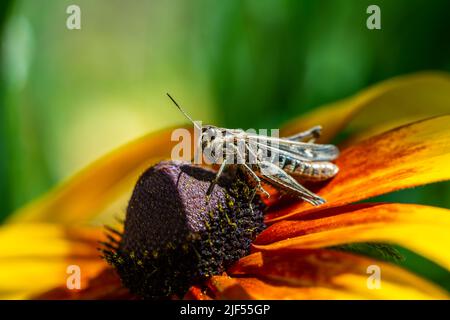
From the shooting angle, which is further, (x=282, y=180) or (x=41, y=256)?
(x=41, y=256)

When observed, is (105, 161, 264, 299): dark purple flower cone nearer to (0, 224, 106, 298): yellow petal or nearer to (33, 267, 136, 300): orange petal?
(33, 267, 136, 300): orange petal

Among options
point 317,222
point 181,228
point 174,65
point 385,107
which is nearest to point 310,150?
point 317,222

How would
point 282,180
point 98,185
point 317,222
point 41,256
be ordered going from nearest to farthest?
point 317,222
point 282,180
point 41,256
point 98,185

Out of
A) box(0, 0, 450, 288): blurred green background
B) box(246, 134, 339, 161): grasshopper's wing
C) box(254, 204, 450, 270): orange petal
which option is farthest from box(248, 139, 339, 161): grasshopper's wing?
box(0, 0, 450, 288): blurred green background

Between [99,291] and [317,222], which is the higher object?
[317,222]

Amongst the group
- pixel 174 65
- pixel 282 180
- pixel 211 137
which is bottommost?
pixel 282 180

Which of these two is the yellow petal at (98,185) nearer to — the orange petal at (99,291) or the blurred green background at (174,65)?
the blurred green background at (174,65)

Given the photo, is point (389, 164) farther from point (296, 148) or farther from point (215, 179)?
point (215, 179)

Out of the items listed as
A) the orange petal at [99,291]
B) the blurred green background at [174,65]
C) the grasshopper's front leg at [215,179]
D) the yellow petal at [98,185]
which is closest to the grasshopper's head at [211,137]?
the grasshopper's front leg at [215,179]
